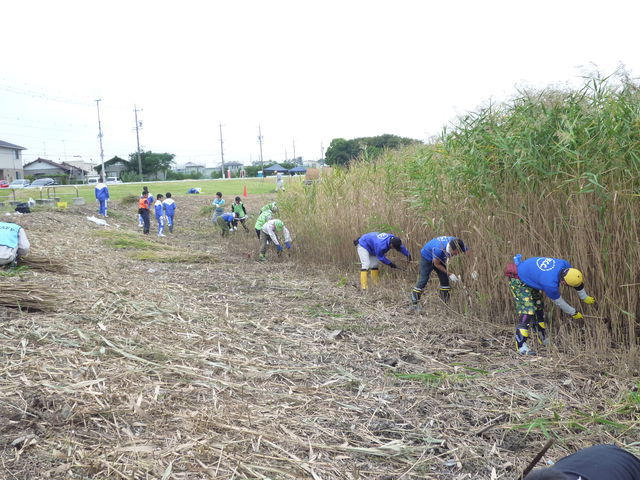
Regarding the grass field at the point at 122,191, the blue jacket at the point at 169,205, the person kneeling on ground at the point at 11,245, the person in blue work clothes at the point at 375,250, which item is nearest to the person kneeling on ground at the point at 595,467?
the person in blue work clothes at the point at 375,250

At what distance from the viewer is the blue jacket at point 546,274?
13.6ft

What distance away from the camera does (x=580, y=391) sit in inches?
141

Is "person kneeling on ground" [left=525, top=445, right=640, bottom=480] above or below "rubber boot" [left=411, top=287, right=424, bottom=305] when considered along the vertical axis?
above

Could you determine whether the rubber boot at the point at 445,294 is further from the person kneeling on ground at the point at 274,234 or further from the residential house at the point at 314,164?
the residential house at the point at 314,164

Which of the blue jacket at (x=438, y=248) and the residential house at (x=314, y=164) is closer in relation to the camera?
the blue jacket at (x=438, y=248)

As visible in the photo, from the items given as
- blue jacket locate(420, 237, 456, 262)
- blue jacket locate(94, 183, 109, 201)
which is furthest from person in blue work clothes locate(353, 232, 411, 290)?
blue jacket locate(94, 183, 109, 201)

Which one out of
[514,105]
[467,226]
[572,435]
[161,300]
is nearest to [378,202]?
[467,226]

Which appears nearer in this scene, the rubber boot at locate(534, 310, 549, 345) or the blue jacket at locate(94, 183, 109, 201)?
the rubber boot at locate(534, 310, 549, 345)

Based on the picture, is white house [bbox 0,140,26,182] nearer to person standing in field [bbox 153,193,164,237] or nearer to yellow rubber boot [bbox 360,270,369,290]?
person standing in field [bbox 153,193,164,237]

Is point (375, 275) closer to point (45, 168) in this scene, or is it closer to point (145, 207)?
point (145, 207)

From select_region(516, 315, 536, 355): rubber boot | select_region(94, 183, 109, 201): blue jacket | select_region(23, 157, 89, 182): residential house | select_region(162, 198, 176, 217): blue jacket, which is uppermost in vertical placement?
select_region(23, 157, 89, 182): residential house

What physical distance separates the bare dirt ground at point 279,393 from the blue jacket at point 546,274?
1.66 feet

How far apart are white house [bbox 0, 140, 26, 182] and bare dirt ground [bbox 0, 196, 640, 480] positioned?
47.7 m

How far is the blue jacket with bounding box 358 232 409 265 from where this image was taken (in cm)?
661
